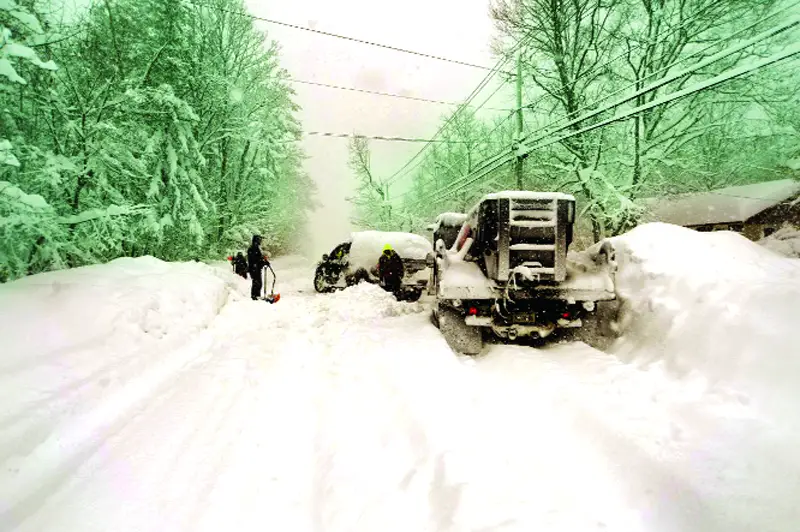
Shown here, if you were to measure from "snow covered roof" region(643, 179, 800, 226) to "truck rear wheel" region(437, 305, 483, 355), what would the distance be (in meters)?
33.3

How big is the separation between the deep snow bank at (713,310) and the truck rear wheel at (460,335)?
1.94 metres

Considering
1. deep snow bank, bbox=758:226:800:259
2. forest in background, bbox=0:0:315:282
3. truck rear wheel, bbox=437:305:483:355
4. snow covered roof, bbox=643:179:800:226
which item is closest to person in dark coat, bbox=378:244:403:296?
truck rear wheel, bbox=437:305:483:355

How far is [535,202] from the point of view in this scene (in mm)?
5754

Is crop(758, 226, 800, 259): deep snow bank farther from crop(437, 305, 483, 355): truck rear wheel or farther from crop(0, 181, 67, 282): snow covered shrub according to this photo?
crop(0, 181, 67, 282): snow covered shrub

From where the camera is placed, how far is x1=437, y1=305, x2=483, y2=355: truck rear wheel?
5.84m

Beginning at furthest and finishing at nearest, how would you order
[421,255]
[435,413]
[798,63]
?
[798,63] → [421,255] → [435,413]

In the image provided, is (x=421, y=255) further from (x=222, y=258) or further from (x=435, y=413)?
(x=222, y=258)

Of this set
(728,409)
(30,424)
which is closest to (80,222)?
(30,424)

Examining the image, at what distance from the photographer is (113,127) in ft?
21.1

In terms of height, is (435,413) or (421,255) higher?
(421,255)

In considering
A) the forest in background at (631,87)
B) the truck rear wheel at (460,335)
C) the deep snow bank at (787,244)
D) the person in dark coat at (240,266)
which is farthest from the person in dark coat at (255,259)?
the deep snow bank at (787,244)

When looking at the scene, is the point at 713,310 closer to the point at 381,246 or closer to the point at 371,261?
the point at 381,246

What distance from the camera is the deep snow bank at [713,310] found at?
3.41 metres

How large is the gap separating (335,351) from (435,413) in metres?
2.78
